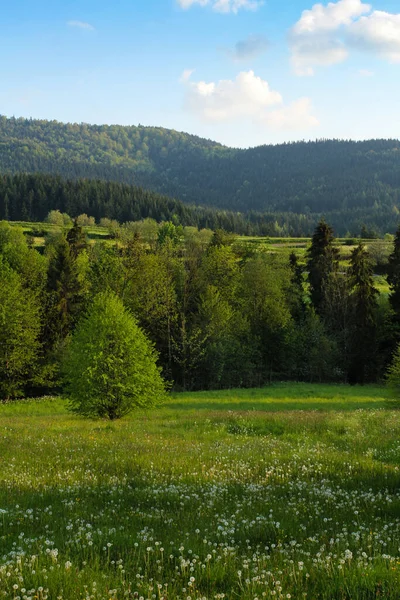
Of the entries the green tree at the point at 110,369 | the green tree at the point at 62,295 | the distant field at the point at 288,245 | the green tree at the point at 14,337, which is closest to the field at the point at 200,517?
the green tree at the point at 110,369

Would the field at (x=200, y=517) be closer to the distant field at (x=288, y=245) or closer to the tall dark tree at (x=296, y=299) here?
the tall dark tree at (x=296, y=299)

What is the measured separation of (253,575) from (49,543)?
2683 millimetres

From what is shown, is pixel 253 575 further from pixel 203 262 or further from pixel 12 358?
pixel 203 262

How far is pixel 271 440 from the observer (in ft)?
54.7

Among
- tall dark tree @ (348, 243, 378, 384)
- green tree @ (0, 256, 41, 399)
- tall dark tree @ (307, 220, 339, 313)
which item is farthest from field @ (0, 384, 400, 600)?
tall dark tree @ (307, 220, 339, 313)

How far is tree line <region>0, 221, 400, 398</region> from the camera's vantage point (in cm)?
5450

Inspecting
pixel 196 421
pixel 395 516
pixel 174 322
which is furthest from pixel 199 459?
pixel 174 322

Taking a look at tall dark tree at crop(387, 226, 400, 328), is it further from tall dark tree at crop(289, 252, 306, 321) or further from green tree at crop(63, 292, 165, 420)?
green tree at crop(63, 292, 165, 420)

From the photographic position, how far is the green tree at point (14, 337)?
4978 cm

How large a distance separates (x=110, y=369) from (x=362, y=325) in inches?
1611

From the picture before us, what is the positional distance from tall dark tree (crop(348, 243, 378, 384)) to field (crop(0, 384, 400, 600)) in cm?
4216

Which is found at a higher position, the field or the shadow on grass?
the field

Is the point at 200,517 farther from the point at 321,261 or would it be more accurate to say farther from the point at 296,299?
the point at 321,261

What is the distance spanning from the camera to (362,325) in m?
58.8
